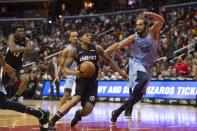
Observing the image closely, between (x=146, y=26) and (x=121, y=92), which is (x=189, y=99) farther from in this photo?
(x=146, y=26)

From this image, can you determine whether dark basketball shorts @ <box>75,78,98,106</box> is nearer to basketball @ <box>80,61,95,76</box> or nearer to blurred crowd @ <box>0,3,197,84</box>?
basketball @ <box>80,61,95,76</box>

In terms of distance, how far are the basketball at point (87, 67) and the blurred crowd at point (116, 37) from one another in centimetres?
768

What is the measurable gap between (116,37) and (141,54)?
19.4 m

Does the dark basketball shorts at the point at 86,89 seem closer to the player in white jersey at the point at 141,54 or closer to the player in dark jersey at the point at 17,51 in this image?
the player in white jersey at the point at 141,54

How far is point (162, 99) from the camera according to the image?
19594mm

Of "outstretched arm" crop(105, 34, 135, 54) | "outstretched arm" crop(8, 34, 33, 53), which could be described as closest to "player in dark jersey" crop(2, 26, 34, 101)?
"outstretched arm" crop(8, 34, 33, 53)

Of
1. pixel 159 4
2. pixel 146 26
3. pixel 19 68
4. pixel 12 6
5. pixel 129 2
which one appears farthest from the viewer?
pixel 12 6

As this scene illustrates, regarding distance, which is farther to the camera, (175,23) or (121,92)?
(175,23)

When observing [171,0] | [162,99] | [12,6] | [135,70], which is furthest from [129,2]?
[135,70]

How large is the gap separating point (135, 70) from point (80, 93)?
6.16 feet

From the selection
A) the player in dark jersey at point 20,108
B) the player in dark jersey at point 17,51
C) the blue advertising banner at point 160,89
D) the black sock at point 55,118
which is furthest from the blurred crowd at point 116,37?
the player in dark jersey at point 20,108

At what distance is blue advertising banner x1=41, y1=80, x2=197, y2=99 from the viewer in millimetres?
18672

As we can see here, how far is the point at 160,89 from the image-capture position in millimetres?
19766

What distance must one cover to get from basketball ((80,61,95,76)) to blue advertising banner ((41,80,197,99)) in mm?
9639
